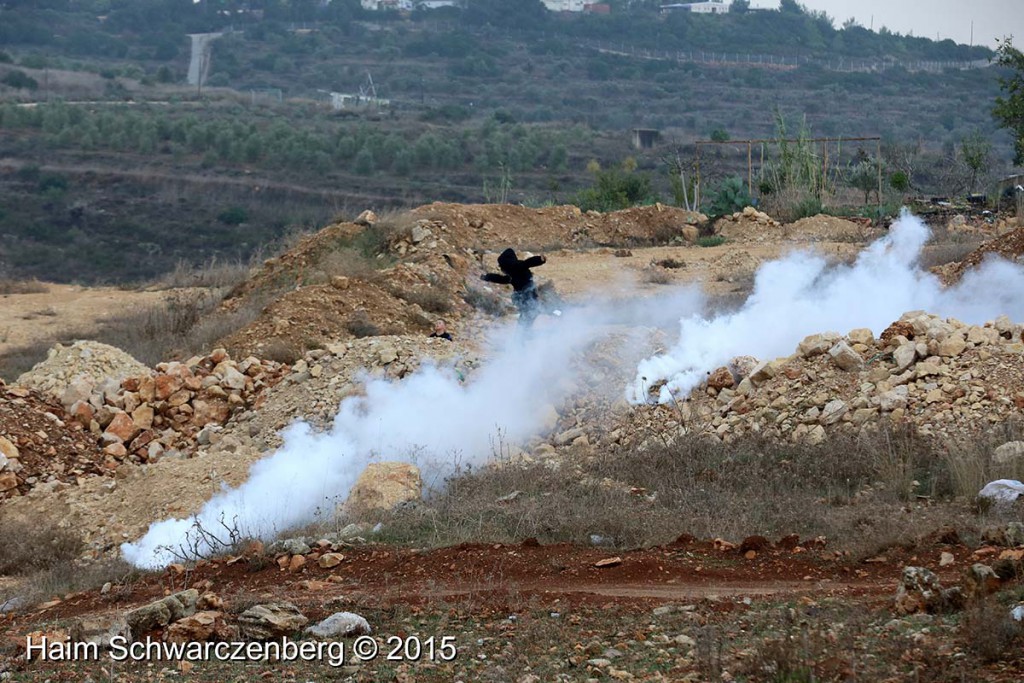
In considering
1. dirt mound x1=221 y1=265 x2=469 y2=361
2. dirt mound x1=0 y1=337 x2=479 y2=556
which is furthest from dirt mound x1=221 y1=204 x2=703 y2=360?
dirt mound x1=0 y1=337 x2=479 y2=556

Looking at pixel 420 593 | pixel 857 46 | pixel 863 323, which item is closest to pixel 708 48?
pixel 857 46

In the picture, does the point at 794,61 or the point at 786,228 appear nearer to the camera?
the point at 786,228

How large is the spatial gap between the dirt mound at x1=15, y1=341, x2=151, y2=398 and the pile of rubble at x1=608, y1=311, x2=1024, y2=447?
5533 mm

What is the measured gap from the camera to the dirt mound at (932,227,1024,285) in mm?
14922

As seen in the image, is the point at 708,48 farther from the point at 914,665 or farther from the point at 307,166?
the point at 914,665

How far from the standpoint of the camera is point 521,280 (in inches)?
541

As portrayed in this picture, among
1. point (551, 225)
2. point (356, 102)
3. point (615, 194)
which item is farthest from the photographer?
point (356, 102)

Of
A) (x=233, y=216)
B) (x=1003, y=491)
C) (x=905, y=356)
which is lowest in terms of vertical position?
(x=233, y=216)

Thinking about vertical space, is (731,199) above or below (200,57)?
below

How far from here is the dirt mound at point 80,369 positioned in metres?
13.6

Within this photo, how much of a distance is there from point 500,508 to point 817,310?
602 centimetres

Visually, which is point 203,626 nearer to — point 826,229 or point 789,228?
point 826,229

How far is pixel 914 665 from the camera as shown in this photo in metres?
5.95

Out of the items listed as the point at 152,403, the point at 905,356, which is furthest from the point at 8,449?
the point at 905,356
